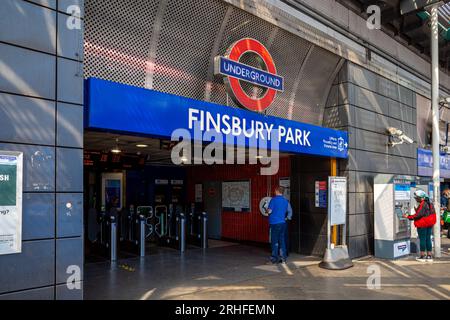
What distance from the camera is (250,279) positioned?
21.0ft

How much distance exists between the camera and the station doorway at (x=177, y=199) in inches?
338

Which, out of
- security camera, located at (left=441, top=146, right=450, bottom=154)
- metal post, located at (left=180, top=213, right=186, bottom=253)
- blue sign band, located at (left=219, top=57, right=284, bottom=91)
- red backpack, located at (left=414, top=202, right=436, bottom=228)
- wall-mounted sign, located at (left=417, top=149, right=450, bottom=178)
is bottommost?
metal post, located at (left=180, top=213, right=186, bottom=253)

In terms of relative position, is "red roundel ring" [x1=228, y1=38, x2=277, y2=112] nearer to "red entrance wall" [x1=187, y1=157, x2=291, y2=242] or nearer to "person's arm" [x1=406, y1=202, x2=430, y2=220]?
"red entrance wall" [x1=187, y1=157, x2=291, y2=242]

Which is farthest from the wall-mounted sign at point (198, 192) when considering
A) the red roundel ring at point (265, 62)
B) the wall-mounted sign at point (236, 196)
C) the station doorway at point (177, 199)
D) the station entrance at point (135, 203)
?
the red roundel ring at point (265, 62)

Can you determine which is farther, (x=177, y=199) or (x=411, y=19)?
(x=177, y=199)

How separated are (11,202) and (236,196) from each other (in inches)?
288

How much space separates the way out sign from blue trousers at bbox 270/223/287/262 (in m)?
4.97

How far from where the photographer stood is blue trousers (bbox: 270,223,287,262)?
7714 mm

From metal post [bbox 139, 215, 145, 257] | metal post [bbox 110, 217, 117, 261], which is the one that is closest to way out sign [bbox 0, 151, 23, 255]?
metal post [bbox 110, 217, 117, 261]

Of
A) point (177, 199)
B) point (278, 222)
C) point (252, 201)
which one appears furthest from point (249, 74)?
point (177, 199)

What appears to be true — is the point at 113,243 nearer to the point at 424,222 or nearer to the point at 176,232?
the point at 176,232

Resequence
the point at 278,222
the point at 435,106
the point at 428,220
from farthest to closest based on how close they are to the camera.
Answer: the point at 435,106
the point at 428,220
the point at 278,222

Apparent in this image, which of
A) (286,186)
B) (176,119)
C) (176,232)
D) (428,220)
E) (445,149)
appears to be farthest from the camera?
(445,149)

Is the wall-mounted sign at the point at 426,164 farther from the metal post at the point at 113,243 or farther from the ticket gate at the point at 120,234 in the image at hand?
the metal post at the point at 113,243
